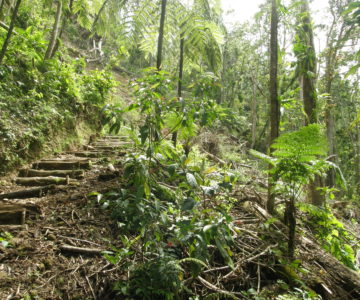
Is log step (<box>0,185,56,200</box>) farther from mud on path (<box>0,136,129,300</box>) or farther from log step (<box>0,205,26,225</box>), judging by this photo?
log step (<box>0,205,26,225</box>)

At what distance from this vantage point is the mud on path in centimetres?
182

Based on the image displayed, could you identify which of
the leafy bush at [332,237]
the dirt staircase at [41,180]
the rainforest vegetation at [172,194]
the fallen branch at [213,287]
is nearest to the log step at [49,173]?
the dirt staircase at [41,180]

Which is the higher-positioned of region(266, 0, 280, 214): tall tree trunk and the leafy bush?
region(266, 0, 280, 214): tall tree trunk

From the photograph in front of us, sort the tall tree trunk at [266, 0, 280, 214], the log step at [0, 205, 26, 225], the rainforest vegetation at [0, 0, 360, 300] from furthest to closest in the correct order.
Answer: the tall tree trunk at [266, 0, 280, 214]
the log step at [0, 205, 26, 225]
the rainforest vegetation at [0, 0, 360, 300]

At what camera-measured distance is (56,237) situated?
7.68ft

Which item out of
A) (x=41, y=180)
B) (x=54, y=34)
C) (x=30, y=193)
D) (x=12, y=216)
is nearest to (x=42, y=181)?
(x=41, y=180)

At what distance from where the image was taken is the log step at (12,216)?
7.91 feet

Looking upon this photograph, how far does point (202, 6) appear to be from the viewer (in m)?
3.54

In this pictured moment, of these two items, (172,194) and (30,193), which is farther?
(30,193)

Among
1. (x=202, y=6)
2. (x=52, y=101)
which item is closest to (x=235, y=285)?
(x=202, y=6)

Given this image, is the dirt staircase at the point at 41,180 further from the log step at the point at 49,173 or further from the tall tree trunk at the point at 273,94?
the tall tree trunk at the point at 273,94

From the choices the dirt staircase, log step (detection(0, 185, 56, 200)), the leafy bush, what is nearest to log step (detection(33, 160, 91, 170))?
the dirt staircase

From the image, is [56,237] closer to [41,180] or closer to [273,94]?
[41,180]

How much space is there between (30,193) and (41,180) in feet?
1.36
